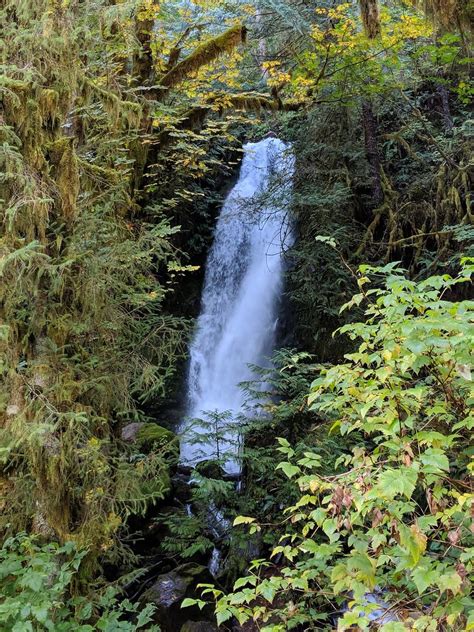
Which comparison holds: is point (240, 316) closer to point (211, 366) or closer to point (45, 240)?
point (211, 366)

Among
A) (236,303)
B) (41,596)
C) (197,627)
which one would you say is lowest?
(197,627)

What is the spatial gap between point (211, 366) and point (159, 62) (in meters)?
6.62

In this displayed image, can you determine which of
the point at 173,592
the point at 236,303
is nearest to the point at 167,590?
the point at 173,592

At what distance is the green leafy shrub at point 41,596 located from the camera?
2.56 metres

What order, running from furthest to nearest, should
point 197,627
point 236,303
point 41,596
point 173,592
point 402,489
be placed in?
point 236,303, point 173,592, point 197,627, point 41,596, point 402,489

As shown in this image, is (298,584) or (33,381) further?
(33,381)

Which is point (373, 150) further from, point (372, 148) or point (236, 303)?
point (236, 303)

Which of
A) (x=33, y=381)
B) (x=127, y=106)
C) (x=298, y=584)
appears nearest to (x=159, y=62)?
(x=127, y=106)

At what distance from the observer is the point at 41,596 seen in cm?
276

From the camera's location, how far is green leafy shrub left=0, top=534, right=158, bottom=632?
2.56 m

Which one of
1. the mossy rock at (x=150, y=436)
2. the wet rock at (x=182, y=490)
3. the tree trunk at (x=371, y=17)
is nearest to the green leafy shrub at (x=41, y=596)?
the wet rock at (x=182, y=490)

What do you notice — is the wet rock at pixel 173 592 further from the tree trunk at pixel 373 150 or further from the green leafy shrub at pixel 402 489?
the tree trunk at pixel 373 150

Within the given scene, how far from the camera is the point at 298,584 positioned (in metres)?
2.23

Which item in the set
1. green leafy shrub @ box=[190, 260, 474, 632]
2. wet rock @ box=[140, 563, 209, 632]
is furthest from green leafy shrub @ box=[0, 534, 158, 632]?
wet rock @ box=[140, 563, 209, 632]
